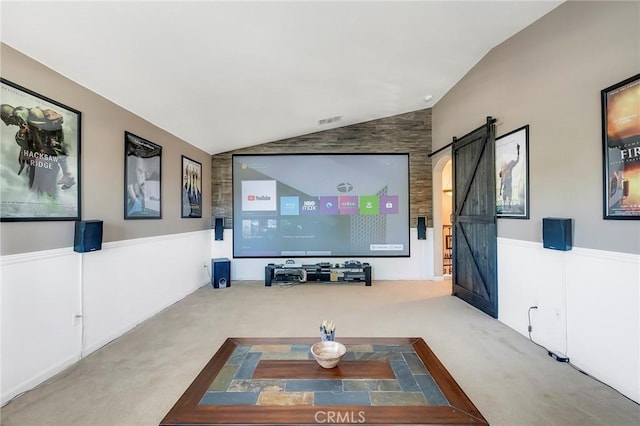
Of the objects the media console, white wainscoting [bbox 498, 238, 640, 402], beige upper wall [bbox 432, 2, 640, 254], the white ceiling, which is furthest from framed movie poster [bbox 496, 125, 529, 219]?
the media console

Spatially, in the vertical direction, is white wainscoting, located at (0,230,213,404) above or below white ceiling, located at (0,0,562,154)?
below

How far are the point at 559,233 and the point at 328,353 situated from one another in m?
2.50

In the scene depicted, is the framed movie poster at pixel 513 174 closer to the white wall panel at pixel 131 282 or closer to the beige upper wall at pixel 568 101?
the beige upper wall at pixel 568 101

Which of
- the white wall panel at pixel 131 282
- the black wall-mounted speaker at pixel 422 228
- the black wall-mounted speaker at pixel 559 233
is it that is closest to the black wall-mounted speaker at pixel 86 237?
the white wall panel at pixel 131 282

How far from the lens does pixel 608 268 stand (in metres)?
2.46

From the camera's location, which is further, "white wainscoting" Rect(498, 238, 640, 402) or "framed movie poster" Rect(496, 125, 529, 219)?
"framed movie poster" Rect(496, 125, 529, 219)

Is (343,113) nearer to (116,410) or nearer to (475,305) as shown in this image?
(475,305)

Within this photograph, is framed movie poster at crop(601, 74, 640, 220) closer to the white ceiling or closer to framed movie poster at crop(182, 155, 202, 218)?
the white ceiling

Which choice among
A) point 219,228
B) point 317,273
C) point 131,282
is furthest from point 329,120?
point 131,282

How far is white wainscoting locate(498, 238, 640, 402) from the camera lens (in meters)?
2.29

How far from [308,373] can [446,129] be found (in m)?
5.05

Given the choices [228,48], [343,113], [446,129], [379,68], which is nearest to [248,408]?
[228,48]

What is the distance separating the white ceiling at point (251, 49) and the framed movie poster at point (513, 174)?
4.13ft

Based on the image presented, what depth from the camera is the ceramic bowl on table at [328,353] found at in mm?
1762
